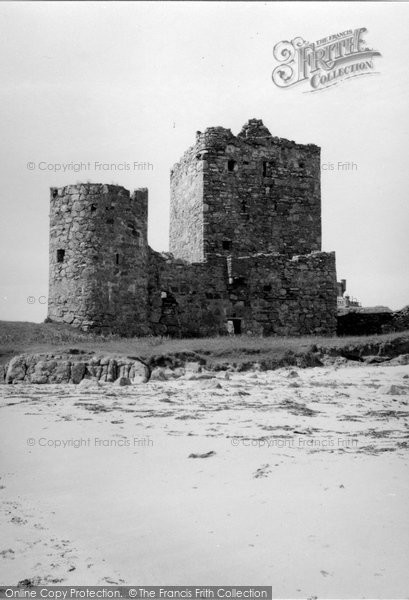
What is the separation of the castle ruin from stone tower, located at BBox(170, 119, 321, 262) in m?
0.04

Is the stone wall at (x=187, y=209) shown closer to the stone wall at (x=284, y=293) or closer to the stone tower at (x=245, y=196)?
the stone tower at (x=245, y=196)

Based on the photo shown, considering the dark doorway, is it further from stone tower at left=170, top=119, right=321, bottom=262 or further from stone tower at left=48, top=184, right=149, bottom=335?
stone tower at left=170, top=119, right=321, bottom=262

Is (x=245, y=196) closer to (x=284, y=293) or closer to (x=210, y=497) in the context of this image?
(x=284, y=293)

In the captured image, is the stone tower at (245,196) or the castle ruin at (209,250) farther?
the stone tower at (245,196)

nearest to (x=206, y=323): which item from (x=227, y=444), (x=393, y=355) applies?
(x=393, y=355)

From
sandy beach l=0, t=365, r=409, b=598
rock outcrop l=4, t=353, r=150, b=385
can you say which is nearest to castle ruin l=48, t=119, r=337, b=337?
rock outcrop l=4, t=353, r=150, b=385

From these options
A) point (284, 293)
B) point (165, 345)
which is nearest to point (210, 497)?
point (165, 345)

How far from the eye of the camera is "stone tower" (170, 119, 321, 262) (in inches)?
922

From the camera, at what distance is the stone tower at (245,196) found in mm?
23406

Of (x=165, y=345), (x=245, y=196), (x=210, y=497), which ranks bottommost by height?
(x=210, y=497)

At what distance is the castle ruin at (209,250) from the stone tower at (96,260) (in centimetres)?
3

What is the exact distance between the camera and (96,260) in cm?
1716

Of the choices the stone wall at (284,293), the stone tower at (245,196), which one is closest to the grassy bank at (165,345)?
the stone wall at (284,293)

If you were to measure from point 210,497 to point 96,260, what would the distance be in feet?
44.2
